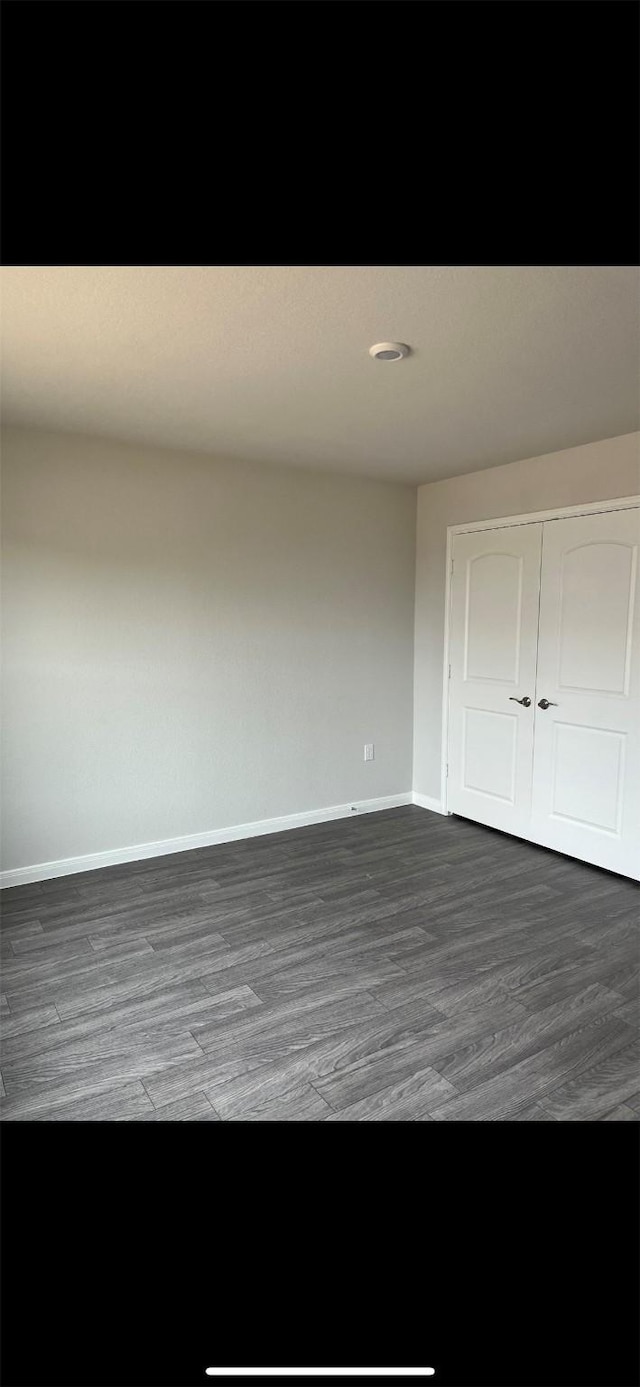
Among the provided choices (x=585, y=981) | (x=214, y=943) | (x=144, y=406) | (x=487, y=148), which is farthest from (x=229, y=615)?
(x=487, y=148)

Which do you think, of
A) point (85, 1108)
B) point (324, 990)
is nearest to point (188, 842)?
point (324, 990)

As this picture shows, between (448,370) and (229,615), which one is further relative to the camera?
(229,615)

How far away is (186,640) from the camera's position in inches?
152

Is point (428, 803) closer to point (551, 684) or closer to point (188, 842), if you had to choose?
point (551, 684)

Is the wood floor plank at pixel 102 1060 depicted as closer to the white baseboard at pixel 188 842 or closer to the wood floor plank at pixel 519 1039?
the wood floor plank at pixel 519 1039

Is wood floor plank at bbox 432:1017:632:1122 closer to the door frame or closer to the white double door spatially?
the white double door

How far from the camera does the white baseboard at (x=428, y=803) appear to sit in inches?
186

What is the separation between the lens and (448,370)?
2.47 m

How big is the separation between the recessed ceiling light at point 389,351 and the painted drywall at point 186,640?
1730 millimetres

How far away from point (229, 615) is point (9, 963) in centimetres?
216

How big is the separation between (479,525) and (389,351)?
2.11m

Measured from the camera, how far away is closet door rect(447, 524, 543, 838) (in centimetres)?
397
